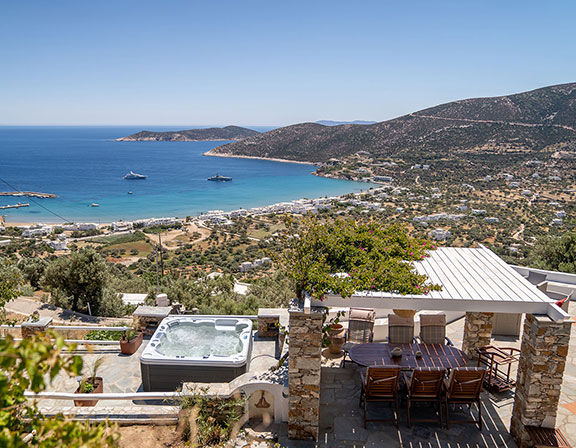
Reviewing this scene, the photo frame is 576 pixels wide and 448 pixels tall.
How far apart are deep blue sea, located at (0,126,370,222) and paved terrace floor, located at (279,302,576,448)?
67.4m

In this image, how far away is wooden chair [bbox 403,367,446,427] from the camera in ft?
16.7

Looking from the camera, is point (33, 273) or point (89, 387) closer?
point (89, 387)

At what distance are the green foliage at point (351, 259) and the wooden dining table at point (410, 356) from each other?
1.34m

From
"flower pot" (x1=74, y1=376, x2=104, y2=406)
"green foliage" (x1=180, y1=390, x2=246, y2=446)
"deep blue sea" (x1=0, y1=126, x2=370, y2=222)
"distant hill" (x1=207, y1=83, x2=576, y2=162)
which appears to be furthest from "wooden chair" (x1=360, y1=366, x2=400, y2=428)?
"distant hill" (x1=207, y1=83, x2=576, y2=162)

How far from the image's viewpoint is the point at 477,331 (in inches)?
268

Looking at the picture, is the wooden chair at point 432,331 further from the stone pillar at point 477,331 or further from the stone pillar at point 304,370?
the stone pillar at point 304,370

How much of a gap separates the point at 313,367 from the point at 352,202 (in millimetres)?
64847

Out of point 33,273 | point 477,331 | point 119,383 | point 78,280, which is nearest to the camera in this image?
point 477,331

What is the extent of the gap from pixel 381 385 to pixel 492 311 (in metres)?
1.69

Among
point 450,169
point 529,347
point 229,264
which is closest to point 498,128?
point 450,169

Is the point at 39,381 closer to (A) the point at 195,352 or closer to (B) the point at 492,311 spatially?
(B) the point at 492,311

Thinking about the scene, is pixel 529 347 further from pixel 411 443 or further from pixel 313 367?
pixel 313 367

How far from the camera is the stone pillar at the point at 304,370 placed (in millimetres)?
4898

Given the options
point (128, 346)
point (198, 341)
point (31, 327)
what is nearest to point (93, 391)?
point (128, 346)
